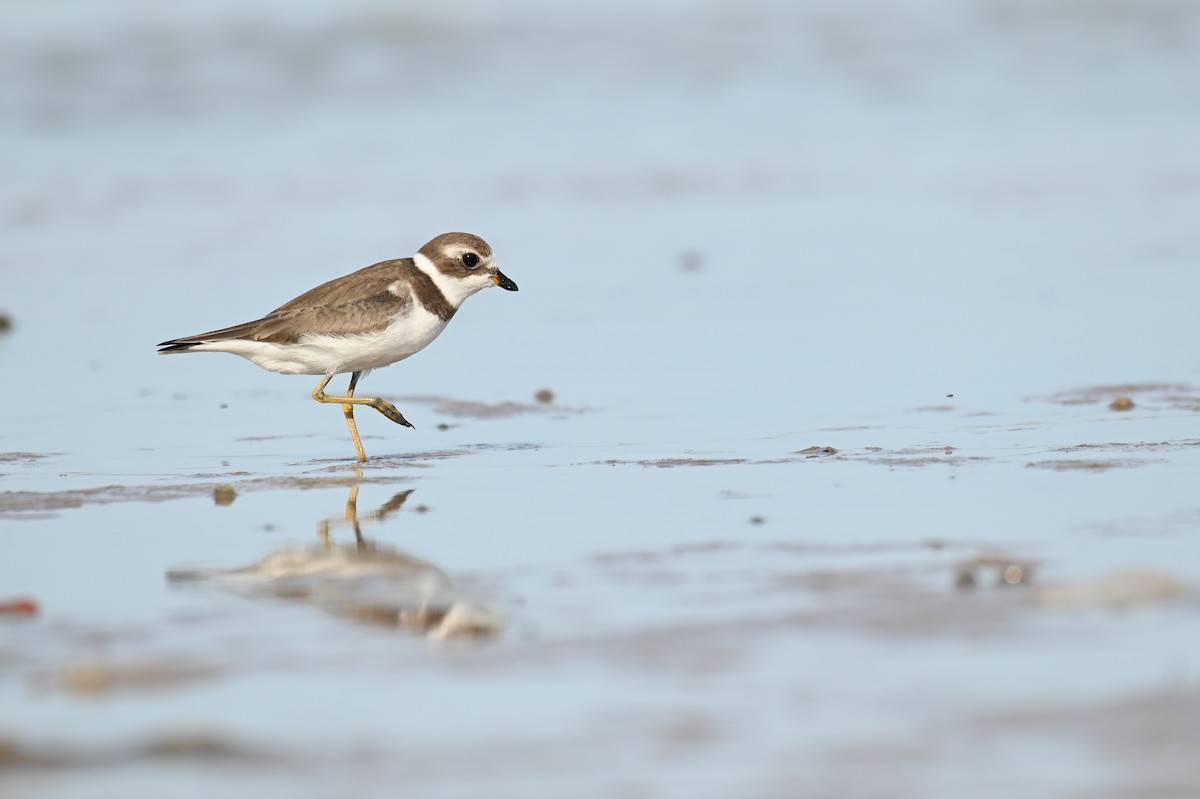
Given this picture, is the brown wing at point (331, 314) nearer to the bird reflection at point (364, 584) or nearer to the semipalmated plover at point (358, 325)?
the semipalmated plover at point (358, 325)

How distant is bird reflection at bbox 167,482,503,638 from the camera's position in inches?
203

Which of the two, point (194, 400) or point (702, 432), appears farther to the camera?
point (194, 400)

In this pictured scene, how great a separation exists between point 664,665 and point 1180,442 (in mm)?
3514

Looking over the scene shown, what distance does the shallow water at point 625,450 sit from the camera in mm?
4188

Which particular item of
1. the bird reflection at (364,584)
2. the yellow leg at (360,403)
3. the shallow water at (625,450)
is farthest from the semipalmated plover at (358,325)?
the bird reflection at (364,584)

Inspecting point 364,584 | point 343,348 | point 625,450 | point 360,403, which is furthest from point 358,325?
point 364,584

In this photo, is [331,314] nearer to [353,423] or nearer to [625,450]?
[353,423]

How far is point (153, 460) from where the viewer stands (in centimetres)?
786

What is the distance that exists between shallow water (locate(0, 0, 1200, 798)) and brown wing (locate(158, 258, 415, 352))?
52 centimetres

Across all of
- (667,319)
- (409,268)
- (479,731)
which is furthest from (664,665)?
(667,319)

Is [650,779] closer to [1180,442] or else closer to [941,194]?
[1180,442]

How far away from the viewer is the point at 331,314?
26.9ft

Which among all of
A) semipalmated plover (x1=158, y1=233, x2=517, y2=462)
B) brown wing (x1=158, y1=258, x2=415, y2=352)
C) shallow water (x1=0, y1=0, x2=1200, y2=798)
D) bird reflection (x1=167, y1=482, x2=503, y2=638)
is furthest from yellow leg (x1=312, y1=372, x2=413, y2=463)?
bird reflection (x1=167, y1=482, x2=503, y2=638)

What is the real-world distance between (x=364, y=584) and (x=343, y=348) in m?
2.71
